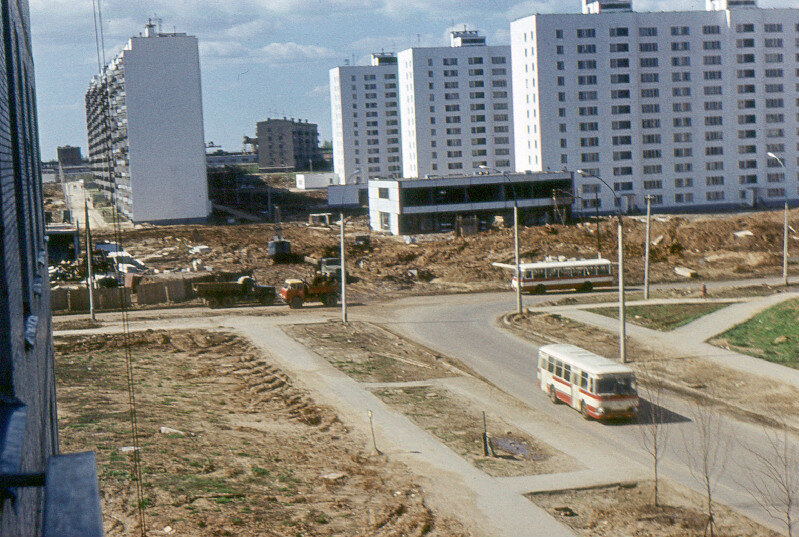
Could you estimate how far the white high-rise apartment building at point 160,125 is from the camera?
322 ft

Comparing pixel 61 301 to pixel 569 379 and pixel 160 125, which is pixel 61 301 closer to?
pixel 569 379

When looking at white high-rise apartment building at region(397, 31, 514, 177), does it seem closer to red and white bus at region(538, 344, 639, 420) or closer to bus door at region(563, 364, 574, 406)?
red and white bus at region(538, 344, 639, 420)

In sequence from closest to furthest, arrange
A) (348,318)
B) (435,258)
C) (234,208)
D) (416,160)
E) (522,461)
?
(522,461), (348,318), (435,258), (234,208), (416,160)

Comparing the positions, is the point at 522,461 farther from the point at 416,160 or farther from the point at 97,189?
the point at 97,189

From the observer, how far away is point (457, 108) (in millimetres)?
129625

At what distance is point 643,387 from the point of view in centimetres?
2786

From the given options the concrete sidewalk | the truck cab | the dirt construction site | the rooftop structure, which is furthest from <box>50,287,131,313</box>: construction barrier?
the rooftop structure

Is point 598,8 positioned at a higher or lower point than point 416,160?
higher

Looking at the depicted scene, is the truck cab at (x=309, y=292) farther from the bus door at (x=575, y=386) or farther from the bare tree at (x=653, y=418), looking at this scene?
the bus door at (x=575, y=386)

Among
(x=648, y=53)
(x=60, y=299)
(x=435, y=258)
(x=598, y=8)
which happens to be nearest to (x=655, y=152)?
(x=648, y=53)

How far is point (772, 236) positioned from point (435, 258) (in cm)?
2641

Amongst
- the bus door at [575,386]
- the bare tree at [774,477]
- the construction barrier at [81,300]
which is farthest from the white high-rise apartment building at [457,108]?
the bare tree at [774,477]

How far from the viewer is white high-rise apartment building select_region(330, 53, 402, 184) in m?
156

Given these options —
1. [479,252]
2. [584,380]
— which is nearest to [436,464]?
[584,380]
